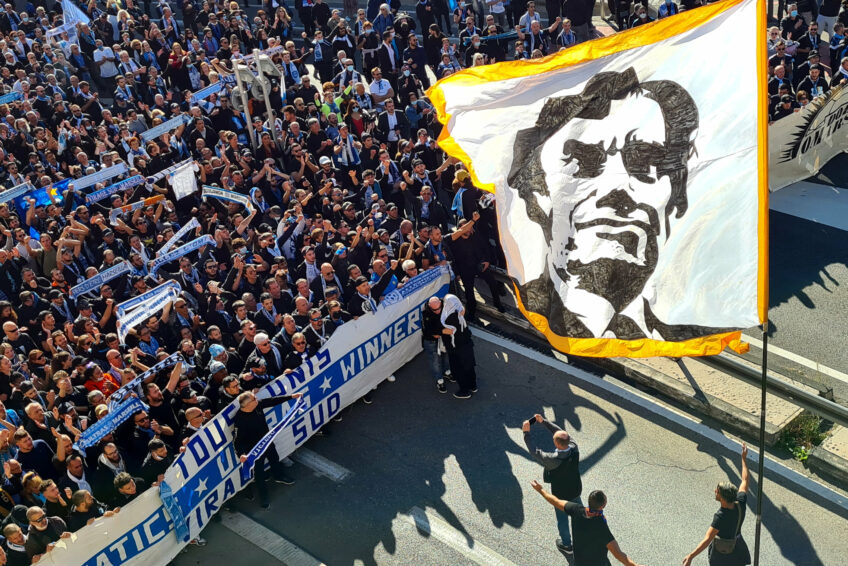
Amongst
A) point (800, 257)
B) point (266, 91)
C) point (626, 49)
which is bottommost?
point (800, 257)

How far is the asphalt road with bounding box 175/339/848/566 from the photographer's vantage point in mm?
10352

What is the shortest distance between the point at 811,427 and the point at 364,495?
5.24 metres

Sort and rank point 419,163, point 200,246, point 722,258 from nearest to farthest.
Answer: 1. point 722,258
2. point 200,246
3. point 419,163

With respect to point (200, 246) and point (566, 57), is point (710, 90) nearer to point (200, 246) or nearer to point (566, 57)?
point (566, 57)

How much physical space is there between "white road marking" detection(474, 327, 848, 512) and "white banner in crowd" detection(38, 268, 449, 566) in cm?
141

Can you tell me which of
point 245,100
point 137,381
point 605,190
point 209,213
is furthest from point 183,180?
point 605,190

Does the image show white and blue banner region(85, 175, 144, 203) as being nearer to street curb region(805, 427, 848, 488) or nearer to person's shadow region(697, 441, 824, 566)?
person's shadow region(697, 441, 824, 566)

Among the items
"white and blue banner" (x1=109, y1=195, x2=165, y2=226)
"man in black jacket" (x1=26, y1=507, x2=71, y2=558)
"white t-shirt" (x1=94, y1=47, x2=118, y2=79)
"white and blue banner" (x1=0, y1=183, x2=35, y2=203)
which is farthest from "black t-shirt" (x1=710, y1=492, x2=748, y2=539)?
"white t-shirt" (x1=94, y1=47, x2=118, y2=79)

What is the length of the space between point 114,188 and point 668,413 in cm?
924

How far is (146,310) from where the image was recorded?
12.6 m

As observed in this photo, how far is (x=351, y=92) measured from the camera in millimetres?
18672

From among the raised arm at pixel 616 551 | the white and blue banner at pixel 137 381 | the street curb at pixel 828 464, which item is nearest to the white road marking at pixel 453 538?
the raised arm at pixel 616 551

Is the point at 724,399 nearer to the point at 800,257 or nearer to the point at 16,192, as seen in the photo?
the point at 800,257

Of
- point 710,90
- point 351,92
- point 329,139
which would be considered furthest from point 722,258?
point 351,92
